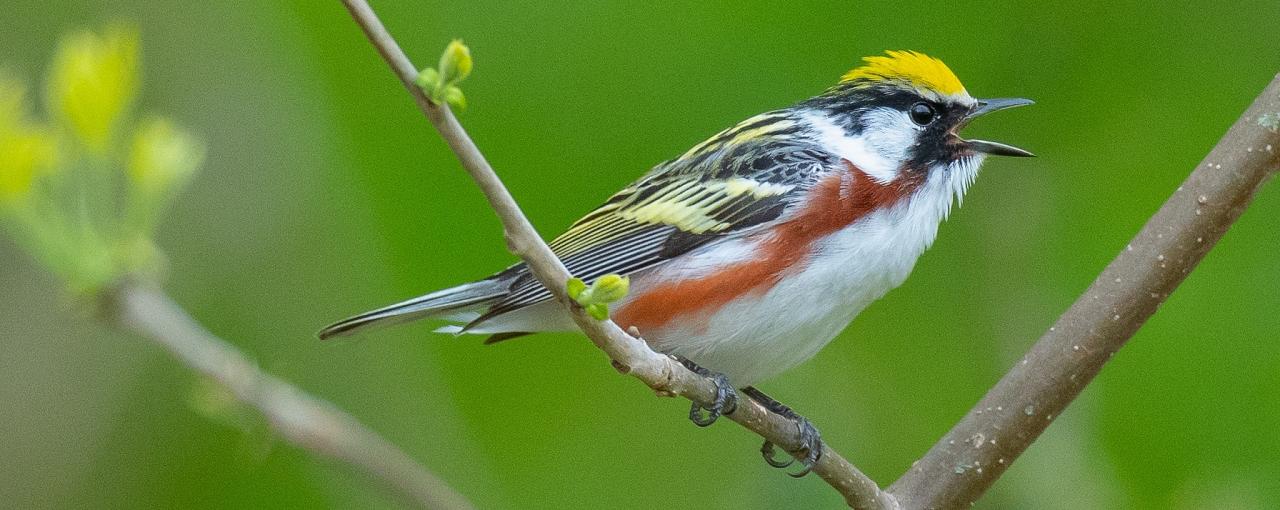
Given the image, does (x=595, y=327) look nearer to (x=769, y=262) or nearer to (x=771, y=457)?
(x=769, y=262)

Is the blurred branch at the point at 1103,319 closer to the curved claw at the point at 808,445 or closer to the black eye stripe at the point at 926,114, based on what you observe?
the curved claw at the point at 808,445

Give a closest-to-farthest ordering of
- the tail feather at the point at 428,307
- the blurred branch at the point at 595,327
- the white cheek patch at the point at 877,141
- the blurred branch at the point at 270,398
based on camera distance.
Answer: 1. the blurred branch at the point at 270,398
2. the blurred branch at the point at 595,327
3. the tail feather at the point at 428,307
4. the white cheek patch at the point at 877,141

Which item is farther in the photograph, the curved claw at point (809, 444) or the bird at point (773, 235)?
the bird at point (773, 235)

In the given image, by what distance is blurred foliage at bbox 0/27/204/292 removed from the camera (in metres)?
1.17

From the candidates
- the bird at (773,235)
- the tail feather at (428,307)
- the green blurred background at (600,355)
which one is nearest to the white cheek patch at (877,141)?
the bird at (773,235)

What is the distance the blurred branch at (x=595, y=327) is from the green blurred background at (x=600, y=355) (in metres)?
0.49

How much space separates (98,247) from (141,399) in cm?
275

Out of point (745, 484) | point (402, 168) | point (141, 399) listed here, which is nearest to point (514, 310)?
point (402, 168)

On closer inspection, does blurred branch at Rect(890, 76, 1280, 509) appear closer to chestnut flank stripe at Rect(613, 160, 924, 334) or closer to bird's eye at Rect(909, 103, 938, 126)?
chestnut flank stripe at Rect(613, 160, 924, 334)

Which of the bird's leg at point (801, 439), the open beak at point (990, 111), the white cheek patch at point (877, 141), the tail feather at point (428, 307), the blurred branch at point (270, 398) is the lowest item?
the tail feather at point (428, 307)

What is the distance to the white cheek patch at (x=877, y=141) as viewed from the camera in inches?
118

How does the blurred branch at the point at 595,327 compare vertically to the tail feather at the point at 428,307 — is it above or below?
above

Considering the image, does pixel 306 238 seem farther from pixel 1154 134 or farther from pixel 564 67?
pixel 1154 134

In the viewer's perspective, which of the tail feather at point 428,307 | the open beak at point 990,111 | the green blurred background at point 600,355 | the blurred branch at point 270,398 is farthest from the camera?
the green blurred background at point 600,355
